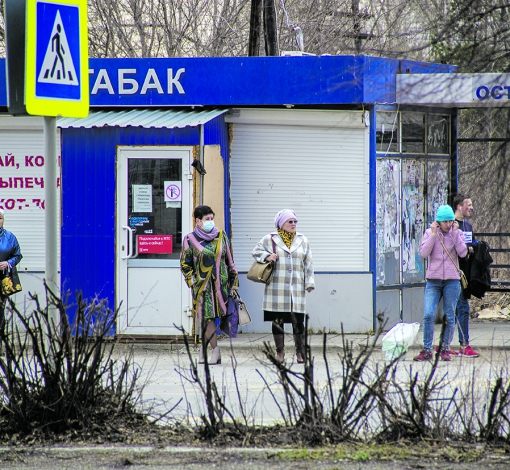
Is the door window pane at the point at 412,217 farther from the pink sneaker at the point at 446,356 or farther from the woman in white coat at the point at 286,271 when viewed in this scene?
the woman in white coat at the point at 286,271

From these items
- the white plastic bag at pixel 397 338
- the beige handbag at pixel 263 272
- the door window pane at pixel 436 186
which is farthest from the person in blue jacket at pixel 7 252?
the door window pane at pixel 436 186

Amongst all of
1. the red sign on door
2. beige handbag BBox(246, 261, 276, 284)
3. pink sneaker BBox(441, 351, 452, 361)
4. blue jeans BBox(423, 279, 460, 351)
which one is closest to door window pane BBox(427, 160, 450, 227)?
blue jeans BBox(423, 279, 460, 351)

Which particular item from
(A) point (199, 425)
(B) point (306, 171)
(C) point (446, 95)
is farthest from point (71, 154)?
(C) point (446, 95)

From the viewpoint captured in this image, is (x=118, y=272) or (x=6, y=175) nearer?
(x=118, y=272)

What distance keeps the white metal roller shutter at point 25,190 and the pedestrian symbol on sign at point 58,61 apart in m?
6.58

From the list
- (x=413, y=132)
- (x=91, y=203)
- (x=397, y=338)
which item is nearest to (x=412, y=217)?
(x=413, y=132)

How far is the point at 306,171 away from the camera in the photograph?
12.3 meters

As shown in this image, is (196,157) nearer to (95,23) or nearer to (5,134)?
(5,134)

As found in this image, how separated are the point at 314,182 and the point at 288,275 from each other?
2609 mm

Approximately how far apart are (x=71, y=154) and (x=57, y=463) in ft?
22.1

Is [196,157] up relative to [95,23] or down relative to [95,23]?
down

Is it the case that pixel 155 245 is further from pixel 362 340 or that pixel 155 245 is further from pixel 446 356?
pixel 446 356

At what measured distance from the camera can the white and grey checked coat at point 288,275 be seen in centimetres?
999

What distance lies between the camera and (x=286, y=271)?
1003 centimetres
